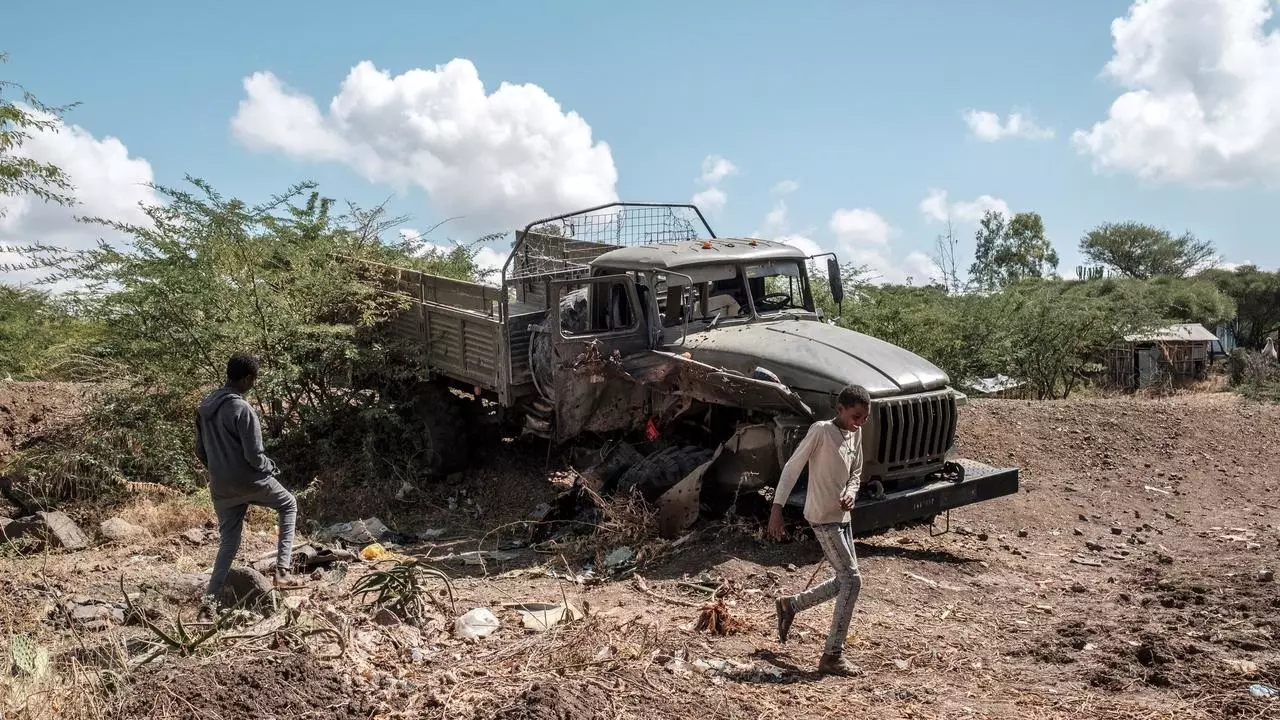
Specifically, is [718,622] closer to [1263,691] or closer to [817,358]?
[817,358]

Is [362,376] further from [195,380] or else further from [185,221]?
[185,221]

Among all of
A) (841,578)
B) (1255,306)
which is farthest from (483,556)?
(1255,306)

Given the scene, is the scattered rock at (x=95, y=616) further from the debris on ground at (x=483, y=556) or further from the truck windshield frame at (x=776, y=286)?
the truck windshield frame at (x=776, y=286)

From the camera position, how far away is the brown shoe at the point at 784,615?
17.0 ft

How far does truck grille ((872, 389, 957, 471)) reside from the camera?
6777 millimetres

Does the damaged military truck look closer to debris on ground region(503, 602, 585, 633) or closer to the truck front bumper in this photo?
the truck front bumper

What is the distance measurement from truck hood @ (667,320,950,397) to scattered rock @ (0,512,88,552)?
500cm

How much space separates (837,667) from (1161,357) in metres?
19.2

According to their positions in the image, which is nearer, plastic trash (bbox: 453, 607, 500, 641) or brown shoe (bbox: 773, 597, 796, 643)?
brown shoe (bbox: 773, 597, 796, 643)

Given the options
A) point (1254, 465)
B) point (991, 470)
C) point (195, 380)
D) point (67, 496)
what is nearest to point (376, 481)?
point (195, 380)

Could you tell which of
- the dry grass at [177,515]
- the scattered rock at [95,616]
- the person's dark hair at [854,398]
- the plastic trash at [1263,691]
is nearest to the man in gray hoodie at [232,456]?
the scattered rock at [95,616]

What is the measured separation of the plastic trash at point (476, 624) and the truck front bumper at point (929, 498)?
2.18m

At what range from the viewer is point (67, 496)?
9.48 m

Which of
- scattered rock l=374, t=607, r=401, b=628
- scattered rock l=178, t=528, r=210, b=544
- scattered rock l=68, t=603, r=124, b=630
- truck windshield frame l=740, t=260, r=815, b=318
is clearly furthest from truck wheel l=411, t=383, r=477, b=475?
scattered rock l=374, t=607, r=401, b=628
